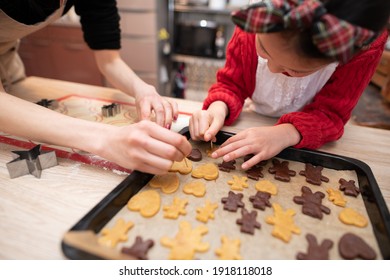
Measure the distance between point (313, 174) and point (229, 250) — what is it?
0.32 m

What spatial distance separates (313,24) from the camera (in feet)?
1.42

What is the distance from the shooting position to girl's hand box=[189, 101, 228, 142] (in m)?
0.74

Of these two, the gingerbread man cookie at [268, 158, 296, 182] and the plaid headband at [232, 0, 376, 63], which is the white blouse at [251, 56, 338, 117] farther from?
the plaid headband at [232, 0, 376, 63]

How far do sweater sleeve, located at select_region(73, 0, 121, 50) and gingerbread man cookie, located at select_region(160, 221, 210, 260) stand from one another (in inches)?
30.8

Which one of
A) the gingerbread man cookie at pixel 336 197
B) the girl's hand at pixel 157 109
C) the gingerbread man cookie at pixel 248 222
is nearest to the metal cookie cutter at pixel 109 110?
the girl's hand at pixel 157 109

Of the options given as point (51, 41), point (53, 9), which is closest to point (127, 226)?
point (53, 9)

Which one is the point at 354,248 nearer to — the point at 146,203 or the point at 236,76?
the point at 146,203

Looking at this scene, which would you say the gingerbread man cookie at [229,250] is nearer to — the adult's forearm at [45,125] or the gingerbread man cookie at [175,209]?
the gingerbread man cookie at [175,209]

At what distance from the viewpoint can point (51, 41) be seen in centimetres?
258

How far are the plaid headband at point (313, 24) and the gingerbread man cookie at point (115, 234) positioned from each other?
0.41 m

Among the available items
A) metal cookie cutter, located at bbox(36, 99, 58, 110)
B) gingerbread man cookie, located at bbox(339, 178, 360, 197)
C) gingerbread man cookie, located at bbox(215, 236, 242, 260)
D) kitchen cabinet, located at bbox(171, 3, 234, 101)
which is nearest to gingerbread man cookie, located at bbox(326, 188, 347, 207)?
gingerbread man cookie, located at bbox(339, 178, 360, 197)

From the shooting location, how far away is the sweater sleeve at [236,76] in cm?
87
